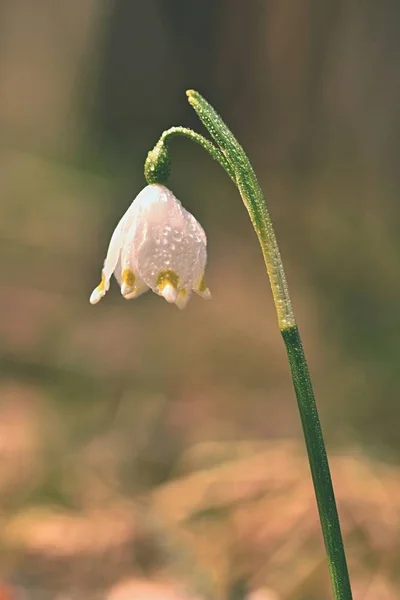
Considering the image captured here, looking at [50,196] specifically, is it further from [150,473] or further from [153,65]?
[150,473]

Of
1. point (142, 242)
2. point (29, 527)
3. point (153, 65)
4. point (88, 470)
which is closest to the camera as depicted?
point (142, 242)

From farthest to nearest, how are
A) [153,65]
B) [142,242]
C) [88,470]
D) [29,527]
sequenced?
[153,65]
[88,470]
[29,527]
[142,242]

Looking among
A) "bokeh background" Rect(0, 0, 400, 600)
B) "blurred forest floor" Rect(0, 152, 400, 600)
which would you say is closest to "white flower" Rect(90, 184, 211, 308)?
"blurred forest floor" Rect(0, 152, 400, 600)

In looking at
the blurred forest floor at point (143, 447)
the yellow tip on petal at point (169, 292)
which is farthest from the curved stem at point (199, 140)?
the blurred forest floor at point (143, 447)

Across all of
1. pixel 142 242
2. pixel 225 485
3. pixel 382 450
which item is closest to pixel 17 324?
pixel 225 485

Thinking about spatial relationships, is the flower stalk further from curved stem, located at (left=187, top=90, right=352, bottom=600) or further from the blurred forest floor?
the blurred forest floor

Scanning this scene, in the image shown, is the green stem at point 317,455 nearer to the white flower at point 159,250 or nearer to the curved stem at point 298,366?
the curved stem at point 298,366

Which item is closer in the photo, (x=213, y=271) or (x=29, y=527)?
(x=29, y=527)
